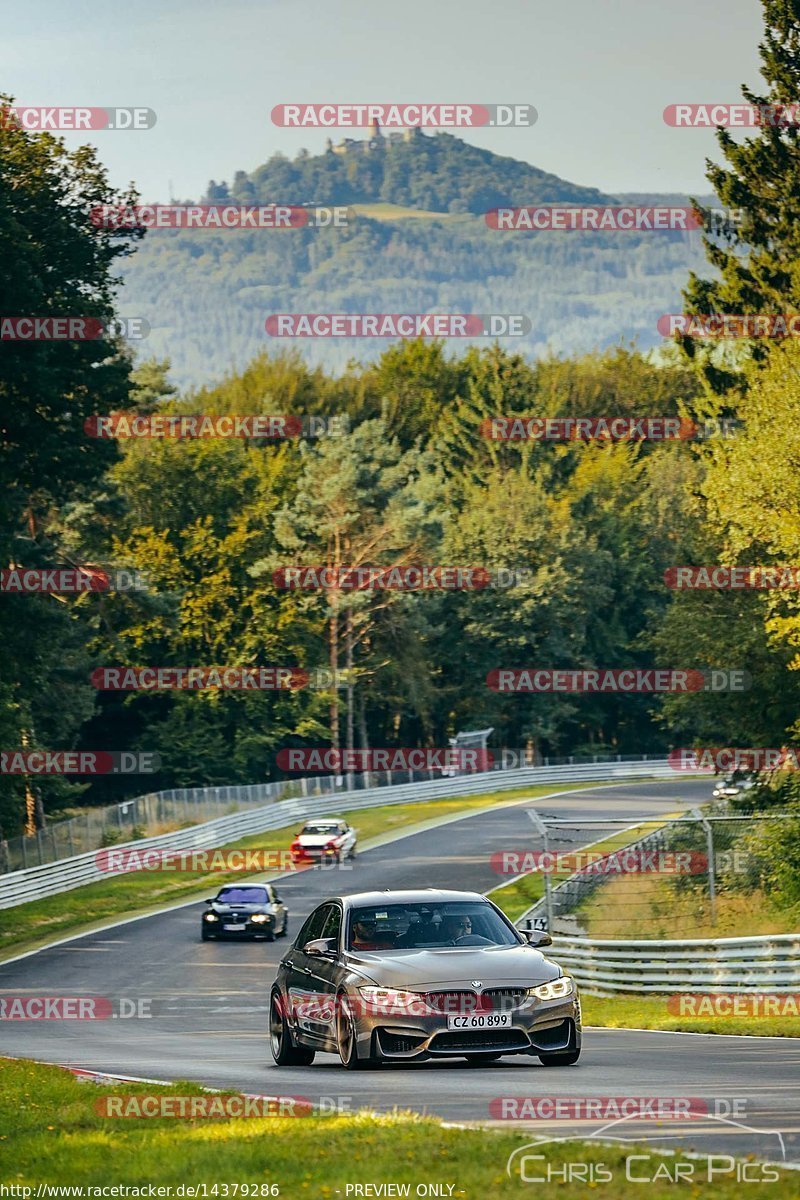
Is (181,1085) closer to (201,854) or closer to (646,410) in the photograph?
(201,854)

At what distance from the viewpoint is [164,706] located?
270 feet

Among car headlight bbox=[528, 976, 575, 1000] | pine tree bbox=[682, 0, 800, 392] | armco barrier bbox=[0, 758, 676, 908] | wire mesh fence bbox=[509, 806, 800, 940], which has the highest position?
pine tree bbox=[682, 0, 800, 392]

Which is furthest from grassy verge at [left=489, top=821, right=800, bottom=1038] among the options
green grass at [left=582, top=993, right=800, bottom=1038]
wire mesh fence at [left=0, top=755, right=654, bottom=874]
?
wire mesh fence at [left=0, top=755, right=654, bottom=874]

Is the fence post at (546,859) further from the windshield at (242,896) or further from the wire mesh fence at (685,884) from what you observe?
the windshield at (242,896)

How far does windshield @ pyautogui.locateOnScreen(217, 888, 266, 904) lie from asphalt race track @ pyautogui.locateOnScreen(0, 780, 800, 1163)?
0.99 metres

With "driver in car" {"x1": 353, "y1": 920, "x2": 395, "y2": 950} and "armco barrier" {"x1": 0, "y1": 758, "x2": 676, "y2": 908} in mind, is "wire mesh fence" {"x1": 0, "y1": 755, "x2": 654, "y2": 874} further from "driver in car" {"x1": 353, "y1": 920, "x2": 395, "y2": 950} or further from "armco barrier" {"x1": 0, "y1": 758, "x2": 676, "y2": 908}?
"driver in car" {"x1": 353, "y1": 920, "x2": 395, "y2": 950}

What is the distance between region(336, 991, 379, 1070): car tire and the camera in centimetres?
1415

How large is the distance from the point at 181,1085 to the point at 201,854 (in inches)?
1776

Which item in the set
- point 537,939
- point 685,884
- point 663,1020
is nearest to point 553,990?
point 537,939

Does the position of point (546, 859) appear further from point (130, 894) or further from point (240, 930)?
point (130, 894)

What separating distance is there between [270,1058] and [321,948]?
9.41ft

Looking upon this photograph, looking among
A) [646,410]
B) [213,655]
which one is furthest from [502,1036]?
[646,410]

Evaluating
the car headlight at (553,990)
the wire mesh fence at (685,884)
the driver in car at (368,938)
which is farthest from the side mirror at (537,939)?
the wire mesh fence at (685,884)

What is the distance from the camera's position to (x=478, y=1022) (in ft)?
45.5
